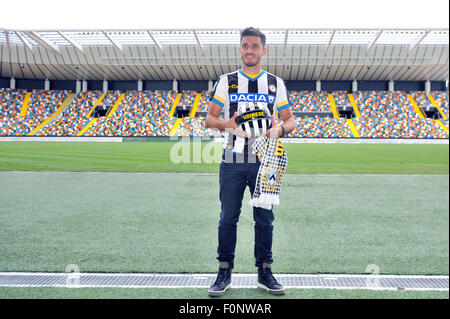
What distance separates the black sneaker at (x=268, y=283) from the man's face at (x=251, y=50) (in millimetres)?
1412

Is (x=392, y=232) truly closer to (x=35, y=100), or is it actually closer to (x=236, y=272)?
(x=236, y=272)

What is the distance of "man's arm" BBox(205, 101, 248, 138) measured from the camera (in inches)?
86.7

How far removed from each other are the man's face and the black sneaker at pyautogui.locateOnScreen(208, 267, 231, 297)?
56.0 inches

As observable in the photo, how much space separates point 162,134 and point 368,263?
2661 cm

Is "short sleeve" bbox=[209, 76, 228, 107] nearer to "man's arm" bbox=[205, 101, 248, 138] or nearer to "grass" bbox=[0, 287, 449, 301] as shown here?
"man's arm" bbox=[205, 101, 248, 138]

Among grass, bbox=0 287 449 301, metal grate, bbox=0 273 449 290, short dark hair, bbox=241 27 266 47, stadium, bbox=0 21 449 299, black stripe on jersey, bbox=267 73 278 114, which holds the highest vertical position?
short dark hair, bbox=241 27 266 47

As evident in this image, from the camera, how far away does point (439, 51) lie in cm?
2864

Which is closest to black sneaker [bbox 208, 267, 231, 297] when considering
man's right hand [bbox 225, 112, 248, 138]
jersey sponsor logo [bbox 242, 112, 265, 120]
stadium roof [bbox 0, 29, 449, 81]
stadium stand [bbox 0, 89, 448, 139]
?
man's right hand [bbox 225, 112, 248, 138]

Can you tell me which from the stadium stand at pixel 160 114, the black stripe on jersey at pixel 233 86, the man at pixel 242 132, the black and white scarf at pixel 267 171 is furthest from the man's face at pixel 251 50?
the stadium stand at pixel 160 114

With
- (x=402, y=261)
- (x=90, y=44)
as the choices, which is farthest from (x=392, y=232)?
(x=90, y=44)

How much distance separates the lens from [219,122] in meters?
2.28

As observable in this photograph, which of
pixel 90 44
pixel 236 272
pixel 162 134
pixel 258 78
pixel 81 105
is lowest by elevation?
pixel 236 272

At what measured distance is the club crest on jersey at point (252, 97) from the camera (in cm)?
230

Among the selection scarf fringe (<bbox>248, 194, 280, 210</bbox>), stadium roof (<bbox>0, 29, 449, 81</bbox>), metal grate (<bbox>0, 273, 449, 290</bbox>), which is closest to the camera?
scarf fringe (<bbox>248, 194, 280, 210</bbox>)
